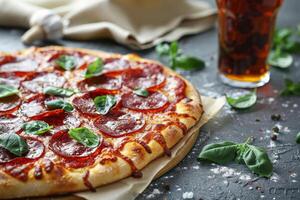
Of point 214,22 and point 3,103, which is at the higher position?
point 3,103

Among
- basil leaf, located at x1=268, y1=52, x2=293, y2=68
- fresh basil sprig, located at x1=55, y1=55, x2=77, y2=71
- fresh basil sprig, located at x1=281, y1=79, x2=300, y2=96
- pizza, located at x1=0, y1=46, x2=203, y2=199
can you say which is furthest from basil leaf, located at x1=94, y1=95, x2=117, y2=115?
basil leaf, located at x1=268, y1=52, x2=293, y2=68

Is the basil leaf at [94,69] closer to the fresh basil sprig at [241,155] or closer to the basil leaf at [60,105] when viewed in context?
the basil leaf at [60,105]

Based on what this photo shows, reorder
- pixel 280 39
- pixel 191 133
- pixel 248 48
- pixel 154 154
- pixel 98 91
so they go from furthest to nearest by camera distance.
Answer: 1. pixel 280 39
2. pixel 248 48
3. pixel 98 91
4. pixel 191 133
5. pixel 154 154

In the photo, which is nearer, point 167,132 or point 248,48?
point 167,132

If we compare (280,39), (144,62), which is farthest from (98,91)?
(280,39)

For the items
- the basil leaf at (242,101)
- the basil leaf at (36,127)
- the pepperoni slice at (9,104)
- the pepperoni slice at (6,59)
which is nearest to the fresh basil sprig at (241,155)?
the basil leaf at (242,101)

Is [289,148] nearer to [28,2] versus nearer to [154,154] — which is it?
[154,154]

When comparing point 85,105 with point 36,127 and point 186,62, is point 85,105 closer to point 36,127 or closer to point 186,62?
point 36,127

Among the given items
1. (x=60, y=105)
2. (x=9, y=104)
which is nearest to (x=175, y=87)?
(x=60, y=105)
